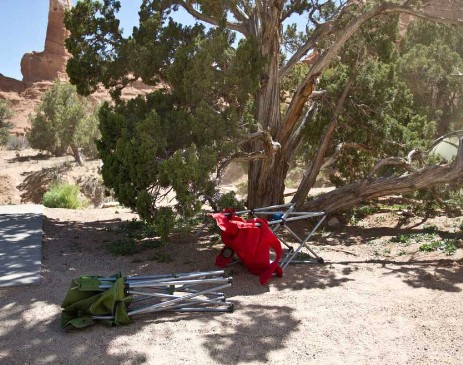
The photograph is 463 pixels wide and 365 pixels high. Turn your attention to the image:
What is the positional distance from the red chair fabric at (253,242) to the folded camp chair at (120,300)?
93 cm

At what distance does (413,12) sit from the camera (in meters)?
8.02

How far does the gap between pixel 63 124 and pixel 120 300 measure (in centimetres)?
2478

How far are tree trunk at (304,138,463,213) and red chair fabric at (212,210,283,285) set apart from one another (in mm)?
3478

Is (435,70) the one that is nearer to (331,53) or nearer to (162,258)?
(331,53)

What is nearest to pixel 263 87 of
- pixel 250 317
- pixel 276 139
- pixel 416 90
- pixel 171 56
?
pixel 276 139

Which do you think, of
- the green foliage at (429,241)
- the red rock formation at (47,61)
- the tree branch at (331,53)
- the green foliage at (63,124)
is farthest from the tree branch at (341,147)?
the red rock formation at (47,61)

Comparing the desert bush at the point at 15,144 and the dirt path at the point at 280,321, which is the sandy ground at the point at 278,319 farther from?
the desert bush at the point at 15,144

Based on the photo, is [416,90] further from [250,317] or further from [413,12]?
[250,317]

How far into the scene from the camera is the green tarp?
13.4 feet

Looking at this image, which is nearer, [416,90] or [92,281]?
[92,281]

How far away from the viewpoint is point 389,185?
868cm

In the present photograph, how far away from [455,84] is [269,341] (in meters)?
20.4

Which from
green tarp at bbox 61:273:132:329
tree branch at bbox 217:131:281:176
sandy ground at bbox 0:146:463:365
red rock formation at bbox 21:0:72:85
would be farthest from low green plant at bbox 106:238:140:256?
red rock formation at bbox 21:0:72:85

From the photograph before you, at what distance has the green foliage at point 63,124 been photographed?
27.1 m
